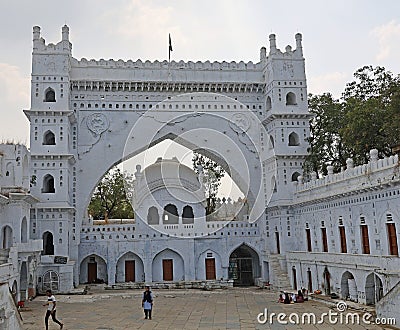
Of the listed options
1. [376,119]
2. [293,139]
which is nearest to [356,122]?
[376,119]

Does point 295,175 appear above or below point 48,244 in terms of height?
above

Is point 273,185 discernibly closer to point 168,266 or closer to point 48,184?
point 168,266

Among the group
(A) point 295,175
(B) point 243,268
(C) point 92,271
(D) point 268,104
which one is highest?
(D) point 268,104

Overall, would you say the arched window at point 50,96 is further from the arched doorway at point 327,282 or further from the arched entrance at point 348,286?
the arched entrance at point 348,286

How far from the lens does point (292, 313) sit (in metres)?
18.1

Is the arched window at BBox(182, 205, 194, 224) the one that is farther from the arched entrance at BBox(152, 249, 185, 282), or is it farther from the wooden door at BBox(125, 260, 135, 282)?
the wooden door at BBox(125, 260, 135, 282)

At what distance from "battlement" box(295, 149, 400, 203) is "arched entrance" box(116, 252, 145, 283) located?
995 centimetres

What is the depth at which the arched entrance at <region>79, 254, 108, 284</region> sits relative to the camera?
29.2 m

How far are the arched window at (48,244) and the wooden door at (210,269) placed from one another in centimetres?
864

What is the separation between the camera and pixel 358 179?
797 inches

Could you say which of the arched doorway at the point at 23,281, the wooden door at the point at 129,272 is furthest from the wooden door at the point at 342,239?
the arched doorway at the point at 23,281

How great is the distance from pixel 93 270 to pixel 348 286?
14919mm

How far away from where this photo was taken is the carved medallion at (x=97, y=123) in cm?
2872

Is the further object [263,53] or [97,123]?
[263,53]
